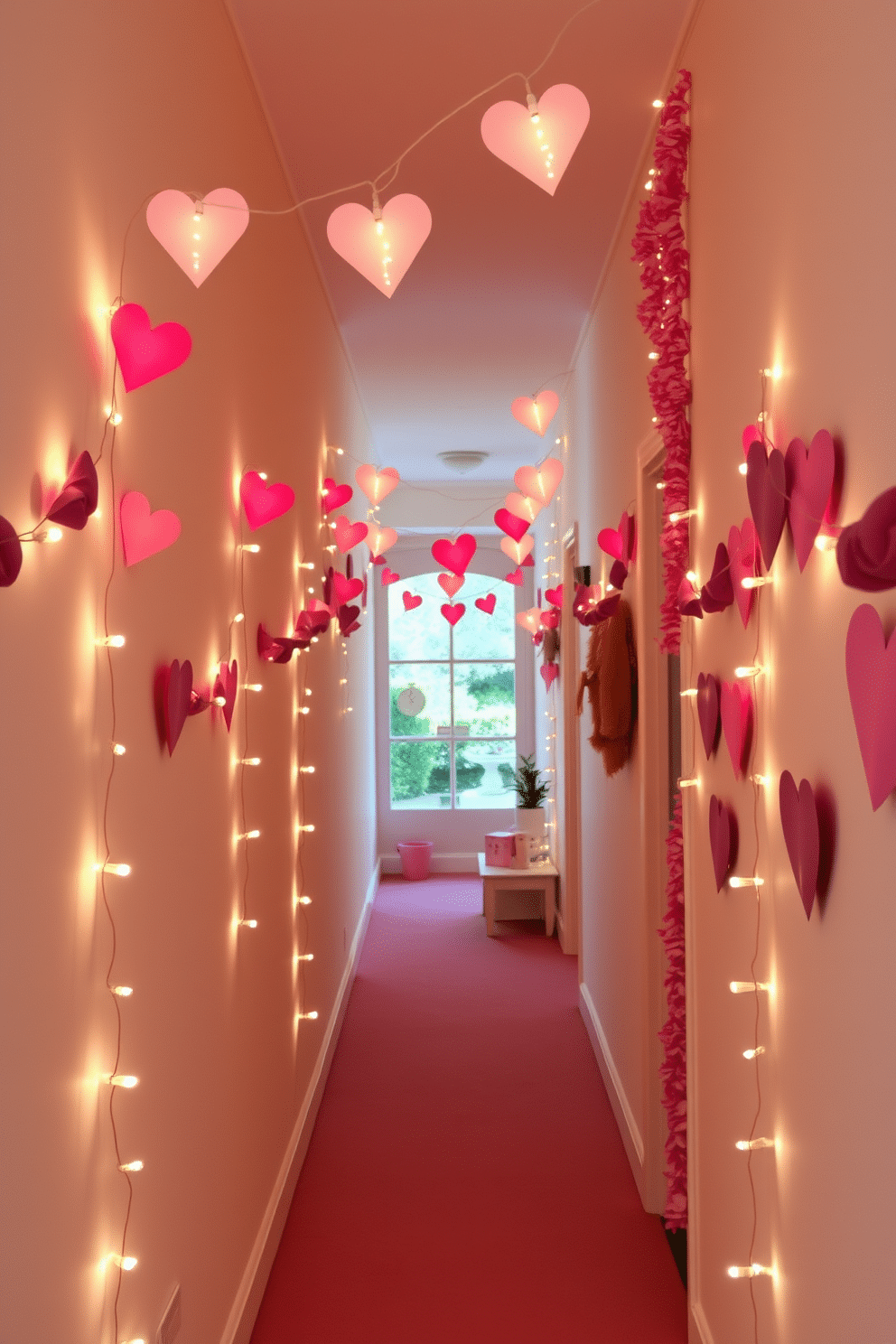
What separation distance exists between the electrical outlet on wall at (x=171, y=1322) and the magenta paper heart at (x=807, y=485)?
155 cm

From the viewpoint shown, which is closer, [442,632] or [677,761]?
[677,761]

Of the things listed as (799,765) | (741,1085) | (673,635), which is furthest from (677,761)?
(799,765)

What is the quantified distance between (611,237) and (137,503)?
2.67 m

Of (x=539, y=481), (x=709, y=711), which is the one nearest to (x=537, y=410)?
(x=539, y=481)

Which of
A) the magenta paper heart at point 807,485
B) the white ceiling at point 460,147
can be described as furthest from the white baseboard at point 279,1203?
the white ceiling at point 460,147

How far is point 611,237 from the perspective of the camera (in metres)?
3.74

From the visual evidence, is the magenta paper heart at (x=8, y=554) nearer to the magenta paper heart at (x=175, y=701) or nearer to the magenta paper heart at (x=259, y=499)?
the magenta paper heart at (x=175, y=701)

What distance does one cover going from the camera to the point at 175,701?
182cm

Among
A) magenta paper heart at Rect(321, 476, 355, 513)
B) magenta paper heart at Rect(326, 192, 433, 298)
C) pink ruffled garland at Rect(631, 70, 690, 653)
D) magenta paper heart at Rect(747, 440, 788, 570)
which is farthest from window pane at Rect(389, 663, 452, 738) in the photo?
magenta paper heart at Rect(747, 440, 788, 570)

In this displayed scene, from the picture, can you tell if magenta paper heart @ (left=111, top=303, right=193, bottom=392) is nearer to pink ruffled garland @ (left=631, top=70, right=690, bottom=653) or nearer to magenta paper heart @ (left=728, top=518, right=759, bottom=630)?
magenta paper heart @ (left=728, top=518, right=759, bottom=630)

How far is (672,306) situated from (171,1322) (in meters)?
2.26

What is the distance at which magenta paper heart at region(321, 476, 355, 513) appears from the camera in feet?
13.8

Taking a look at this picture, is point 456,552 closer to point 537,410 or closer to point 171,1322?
point 537,410

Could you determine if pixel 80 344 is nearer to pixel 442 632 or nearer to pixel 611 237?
pixel 611 237
